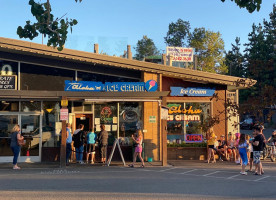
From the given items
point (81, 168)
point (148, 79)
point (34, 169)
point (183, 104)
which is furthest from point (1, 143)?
point (183, 104)

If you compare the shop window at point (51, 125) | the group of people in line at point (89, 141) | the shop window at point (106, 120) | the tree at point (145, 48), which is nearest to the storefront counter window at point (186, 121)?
the shop window at point (106, 120)

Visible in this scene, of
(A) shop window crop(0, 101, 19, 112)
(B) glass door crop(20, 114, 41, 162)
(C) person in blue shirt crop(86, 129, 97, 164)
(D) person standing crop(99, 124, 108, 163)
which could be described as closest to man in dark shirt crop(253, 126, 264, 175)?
(D) person standing crop(99, 124, 108, 163)

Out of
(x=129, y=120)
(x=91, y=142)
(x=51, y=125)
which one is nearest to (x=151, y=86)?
(x=129, y=120)

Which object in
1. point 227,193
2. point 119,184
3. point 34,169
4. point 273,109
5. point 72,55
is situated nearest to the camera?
point 273,109

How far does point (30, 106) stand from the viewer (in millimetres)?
17781

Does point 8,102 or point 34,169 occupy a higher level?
point 8,102

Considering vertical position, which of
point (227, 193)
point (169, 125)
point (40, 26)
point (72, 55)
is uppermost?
point (72, 55)

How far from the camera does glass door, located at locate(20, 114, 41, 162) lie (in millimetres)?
17578

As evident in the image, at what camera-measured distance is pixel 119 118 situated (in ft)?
60.2

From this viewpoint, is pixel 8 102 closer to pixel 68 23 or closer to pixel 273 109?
pixel 68 23

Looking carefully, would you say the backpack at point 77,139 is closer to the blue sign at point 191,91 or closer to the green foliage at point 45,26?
the blue sign at point 191,91

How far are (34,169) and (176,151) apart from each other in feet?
23.3

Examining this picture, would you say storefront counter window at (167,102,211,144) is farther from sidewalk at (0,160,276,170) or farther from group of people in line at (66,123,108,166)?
group of people in line at (66,123,108,166)

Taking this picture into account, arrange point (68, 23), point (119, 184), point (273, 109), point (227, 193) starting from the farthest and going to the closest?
point (119, 184) < point (227, 193) < point (68, 23) < point (273, 109)
